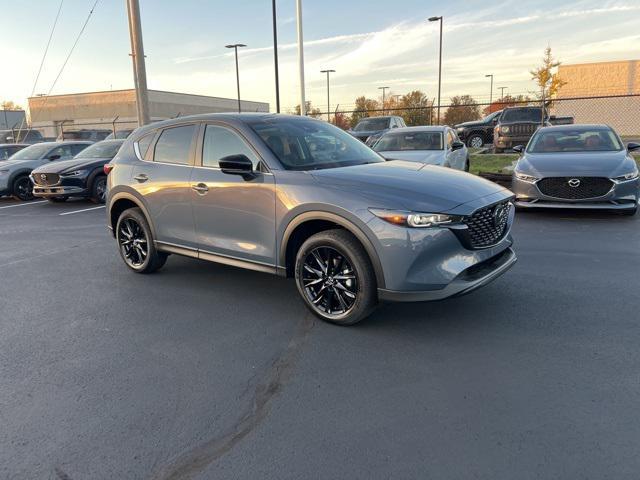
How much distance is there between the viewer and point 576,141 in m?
9.20

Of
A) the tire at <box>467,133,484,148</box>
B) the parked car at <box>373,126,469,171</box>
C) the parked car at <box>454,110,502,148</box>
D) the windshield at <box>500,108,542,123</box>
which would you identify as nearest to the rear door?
the parked car at <box>373,126,469,171</box>

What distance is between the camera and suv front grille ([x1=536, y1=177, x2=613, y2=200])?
7.60m

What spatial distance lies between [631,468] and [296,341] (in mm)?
2284

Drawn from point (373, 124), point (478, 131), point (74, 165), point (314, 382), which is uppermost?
point (373, 124)

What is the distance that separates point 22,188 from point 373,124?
1271 cm

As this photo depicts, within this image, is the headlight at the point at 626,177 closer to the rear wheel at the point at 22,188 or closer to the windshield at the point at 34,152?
the rear wheel at the point at 22,188

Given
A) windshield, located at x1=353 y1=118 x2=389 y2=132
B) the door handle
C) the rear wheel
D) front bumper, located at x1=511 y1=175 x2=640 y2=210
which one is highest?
windshield, located at x1=353 y1=118 x2=389 y2=132

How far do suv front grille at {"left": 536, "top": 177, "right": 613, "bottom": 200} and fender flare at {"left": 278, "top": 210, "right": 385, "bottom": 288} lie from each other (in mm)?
5250

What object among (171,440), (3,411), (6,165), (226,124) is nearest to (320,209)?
(226,124)

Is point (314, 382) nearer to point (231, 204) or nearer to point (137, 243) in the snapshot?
point (231, 204)

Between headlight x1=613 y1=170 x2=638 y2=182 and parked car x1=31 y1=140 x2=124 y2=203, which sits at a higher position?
headlight x1=613 y1=170 x2=638 y2=182

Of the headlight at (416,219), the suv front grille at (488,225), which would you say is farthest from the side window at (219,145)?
the suv front grille at (488,225)

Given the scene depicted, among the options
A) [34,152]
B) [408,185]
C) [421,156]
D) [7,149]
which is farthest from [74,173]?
[408,185]

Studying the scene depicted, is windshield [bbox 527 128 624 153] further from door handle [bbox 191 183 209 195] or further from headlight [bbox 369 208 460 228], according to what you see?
door handle [bbox 191 183 209 195]
